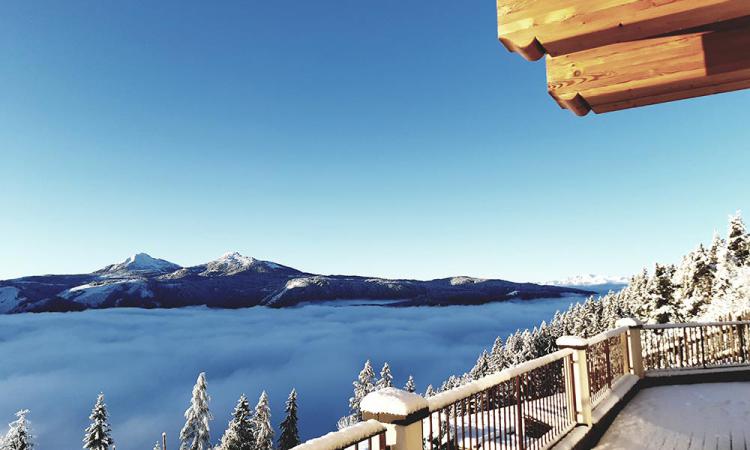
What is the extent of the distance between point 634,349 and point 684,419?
2187mm

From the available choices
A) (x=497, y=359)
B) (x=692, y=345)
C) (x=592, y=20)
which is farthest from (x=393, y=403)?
(x=497, y=359)

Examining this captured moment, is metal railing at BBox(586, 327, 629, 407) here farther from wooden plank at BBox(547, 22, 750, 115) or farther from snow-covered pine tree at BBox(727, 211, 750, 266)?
snow-covered pine tree at BBox(727, 211, 750, 266)

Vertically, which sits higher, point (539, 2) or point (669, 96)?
point (539, 2)

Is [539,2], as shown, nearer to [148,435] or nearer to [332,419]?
[332,419]

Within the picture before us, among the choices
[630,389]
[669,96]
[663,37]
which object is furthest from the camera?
[630,389]

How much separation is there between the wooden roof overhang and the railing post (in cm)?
401

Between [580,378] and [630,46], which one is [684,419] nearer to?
[580,378]

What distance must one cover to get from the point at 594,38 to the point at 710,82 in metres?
1.10

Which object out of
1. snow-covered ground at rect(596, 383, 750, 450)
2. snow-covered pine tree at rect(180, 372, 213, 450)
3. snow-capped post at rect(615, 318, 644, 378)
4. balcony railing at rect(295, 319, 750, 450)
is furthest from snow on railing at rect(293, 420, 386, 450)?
snow-covered pine tree at rect(180, 372, 213, 450)

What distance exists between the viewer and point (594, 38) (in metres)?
2.14

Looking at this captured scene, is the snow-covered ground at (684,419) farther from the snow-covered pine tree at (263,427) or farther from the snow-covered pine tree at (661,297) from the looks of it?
the snow-covered pine tree at (263,427)

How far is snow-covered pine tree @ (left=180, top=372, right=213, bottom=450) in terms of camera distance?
35.4 meters

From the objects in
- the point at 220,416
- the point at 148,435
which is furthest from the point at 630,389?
the point at 148,435

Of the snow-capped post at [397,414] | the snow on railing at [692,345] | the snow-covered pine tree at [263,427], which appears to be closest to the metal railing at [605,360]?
the snow on railing at [692,345]
